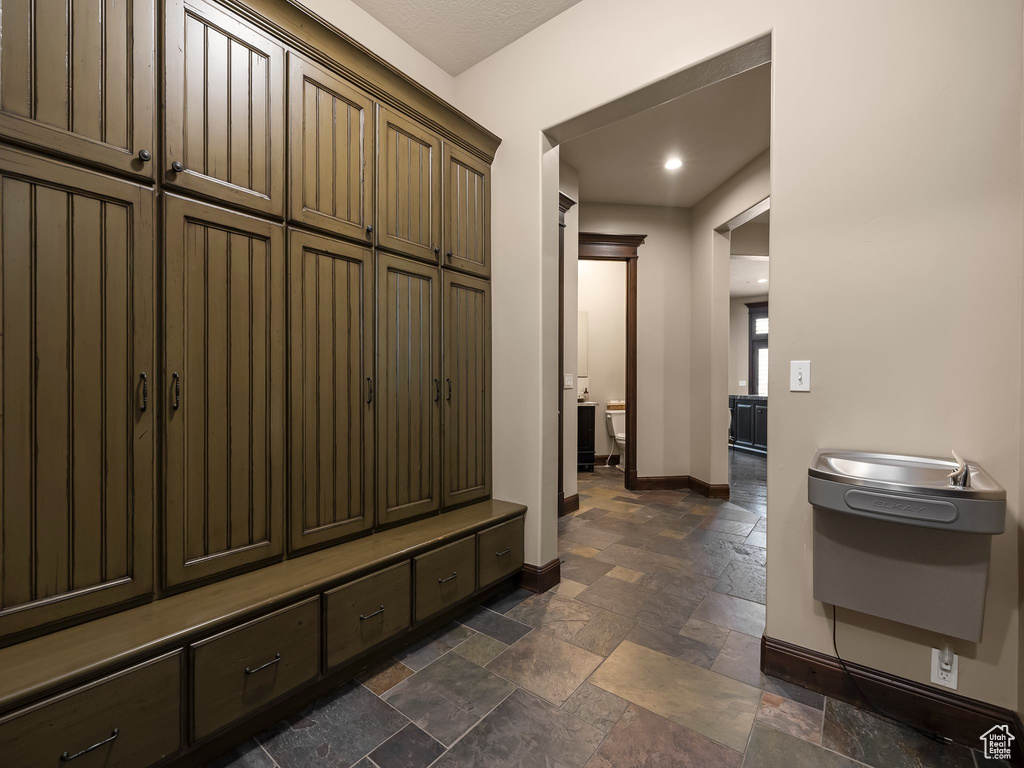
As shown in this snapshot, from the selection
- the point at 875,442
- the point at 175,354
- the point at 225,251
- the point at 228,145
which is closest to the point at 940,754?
the point at 875,442

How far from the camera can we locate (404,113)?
2.27m

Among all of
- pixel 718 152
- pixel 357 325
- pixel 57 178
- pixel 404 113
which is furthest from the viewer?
pixel 718 152

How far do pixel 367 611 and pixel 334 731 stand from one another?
37 cm

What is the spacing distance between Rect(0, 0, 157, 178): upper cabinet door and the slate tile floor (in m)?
1.90

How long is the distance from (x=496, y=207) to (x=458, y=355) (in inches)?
37.0

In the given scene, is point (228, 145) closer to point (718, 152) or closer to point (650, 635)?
point (650, 635)

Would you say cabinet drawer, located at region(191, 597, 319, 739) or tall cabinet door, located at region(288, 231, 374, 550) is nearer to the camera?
cabinet drawer, located at region(191, 597, 319, 739)

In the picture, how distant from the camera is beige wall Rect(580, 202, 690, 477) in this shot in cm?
507

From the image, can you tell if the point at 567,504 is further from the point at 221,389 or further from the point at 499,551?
the point at 221,389

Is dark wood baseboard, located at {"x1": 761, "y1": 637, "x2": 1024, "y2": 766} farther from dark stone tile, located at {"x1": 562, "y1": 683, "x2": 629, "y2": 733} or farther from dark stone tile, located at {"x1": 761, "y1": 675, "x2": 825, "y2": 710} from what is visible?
dark stone tile, located at {"x1": 562, "y1": 683, "x2": 629, "y2": 733}

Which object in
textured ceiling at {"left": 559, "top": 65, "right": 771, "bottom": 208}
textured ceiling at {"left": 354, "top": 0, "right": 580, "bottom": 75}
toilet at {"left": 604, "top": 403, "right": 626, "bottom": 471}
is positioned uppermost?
textured ceiling at {"left": 354, "top": 0, "right": 580, "bottom": 75}

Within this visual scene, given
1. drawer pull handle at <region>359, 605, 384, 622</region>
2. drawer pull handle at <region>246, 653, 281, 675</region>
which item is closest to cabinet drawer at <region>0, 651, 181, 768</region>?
drawer pull handle at <region>246, 653, 281, 675</region>

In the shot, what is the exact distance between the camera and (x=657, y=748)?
1.50 m

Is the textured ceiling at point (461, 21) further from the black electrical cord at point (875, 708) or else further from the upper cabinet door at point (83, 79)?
the black electrical cord at point (875, 708)
